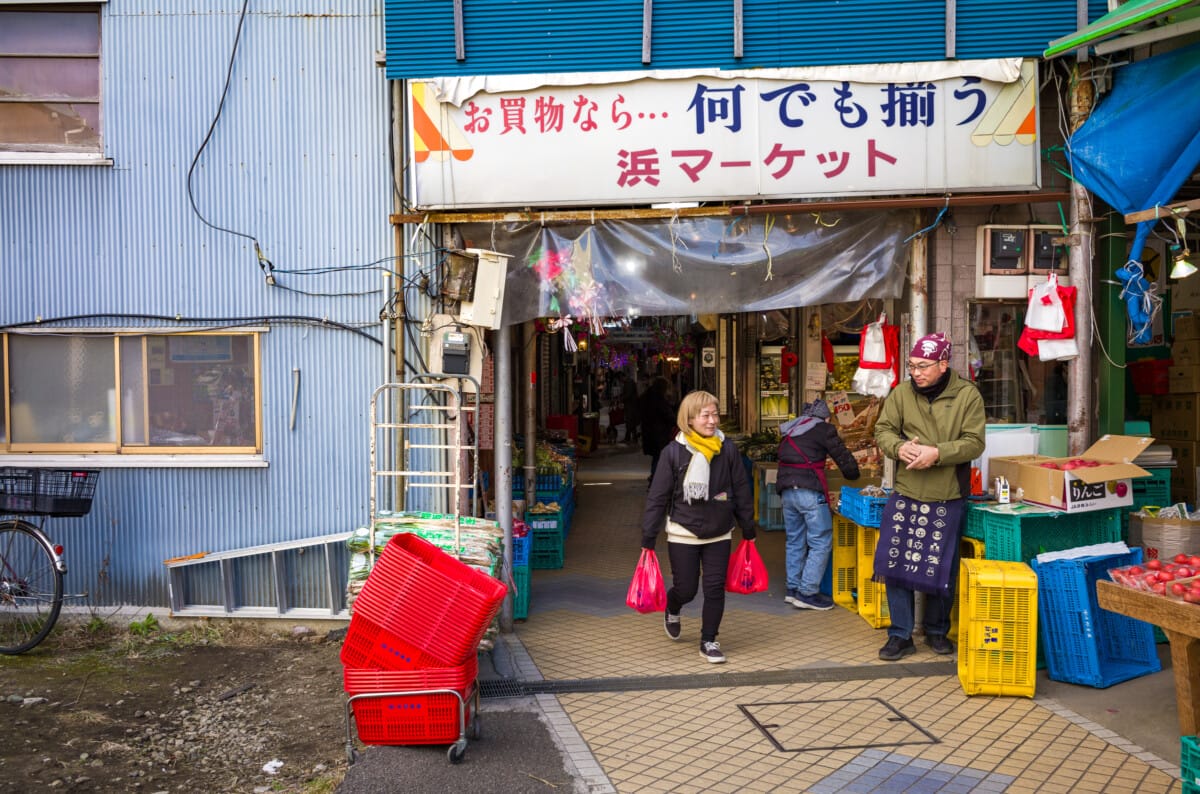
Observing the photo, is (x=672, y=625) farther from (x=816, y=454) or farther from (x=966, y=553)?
(x=966, y=553)

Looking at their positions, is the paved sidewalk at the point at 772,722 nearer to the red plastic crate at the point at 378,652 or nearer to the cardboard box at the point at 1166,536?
the red plastic crate at the point at 378,652

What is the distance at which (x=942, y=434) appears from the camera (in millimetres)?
6809

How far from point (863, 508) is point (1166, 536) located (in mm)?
2101

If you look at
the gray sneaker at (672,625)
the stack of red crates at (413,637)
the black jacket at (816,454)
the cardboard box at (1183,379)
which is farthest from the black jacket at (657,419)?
the stack of red crates at (413,637)

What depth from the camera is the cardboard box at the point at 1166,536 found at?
7.12 meters

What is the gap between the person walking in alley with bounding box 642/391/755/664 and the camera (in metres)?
6.98

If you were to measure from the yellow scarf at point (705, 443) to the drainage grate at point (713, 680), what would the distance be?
4.87 feet

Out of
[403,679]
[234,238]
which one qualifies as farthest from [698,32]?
[403,679]

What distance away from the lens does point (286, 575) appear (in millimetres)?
7840

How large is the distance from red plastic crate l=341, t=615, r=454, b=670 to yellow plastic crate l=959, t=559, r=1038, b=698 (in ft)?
10.8

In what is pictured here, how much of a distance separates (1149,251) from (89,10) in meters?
9.07

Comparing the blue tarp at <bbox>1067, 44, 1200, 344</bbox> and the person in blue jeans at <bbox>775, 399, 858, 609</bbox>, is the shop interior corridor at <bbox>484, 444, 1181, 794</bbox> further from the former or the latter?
the blue tarp at <bbox>1067, 44, 1200, 344</bbox>

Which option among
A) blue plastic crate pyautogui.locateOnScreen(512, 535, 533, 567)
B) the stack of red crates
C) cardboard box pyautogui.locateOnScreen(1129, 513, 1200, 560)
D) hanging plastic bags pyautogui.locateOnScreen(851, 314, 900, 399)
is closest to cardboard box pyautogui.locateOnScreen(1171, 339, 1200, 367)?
cardboard box pyautogui.locateOnScreen(1129, 513, 1200, 560)

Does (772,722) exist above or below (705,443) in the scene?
below
